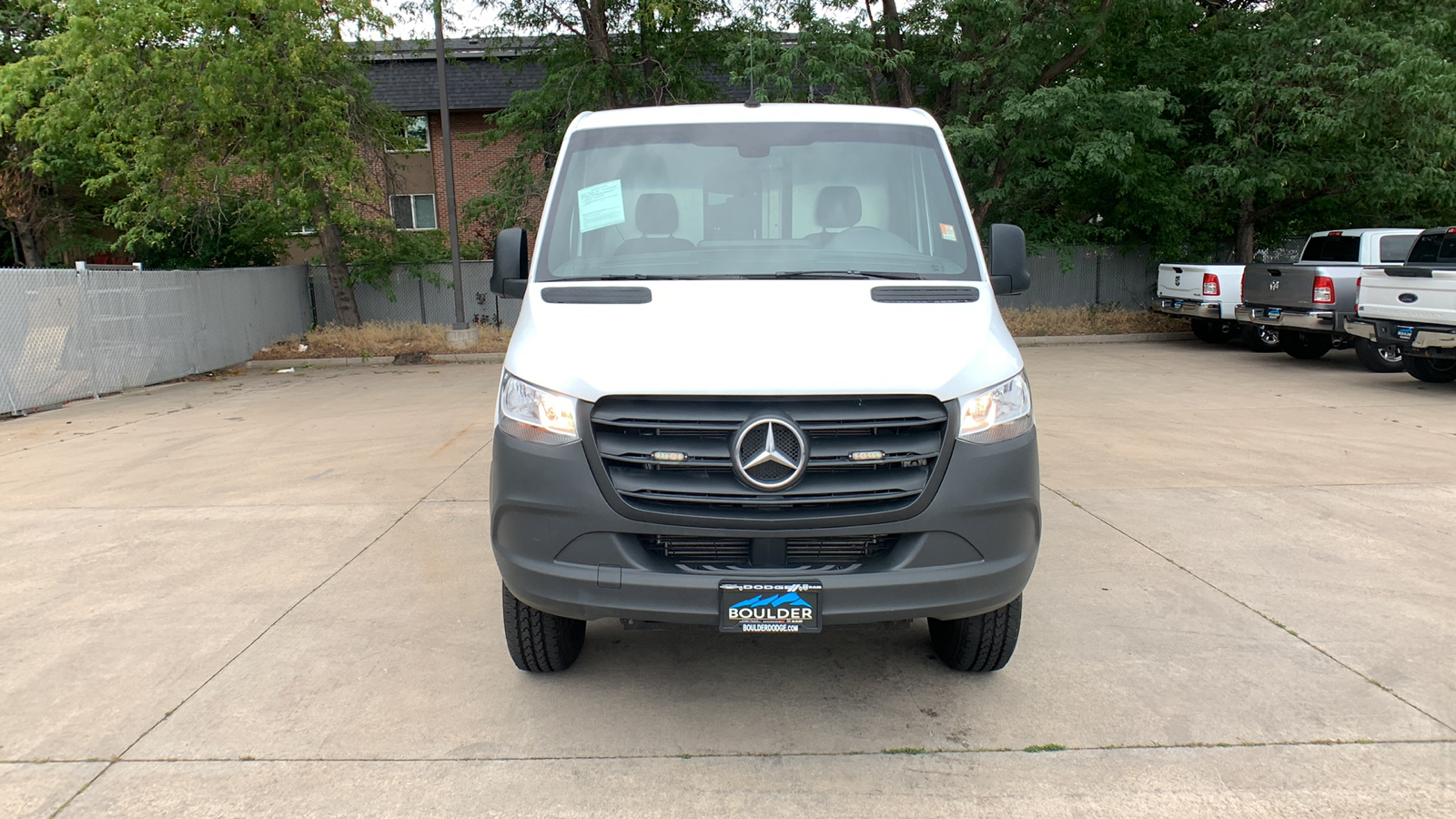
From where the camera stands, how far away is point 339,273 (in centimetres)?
2019

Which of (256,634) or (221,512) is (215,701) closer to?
(256,634)

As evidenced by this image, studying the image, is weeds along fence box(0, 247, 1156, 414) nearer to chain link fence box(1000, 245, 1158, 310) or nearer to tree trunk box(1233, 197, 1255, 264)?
chain link fence box(1000, 245, 1158, 310)

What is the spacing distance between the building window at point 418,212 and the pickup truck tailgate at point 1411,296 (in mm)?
24707

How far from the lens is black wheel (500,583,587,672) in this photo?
369cm

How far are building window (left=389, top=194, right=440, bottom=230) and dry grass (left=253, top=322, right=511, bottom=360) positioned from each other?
10266 mm

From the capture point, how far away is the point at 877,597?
3.07 metres

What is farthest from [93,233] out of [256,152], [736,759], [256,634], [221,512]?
[736,759]

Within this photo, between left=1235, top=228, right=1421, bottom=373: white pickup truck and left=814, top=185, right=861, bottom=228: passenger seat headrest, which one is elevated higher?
left=814, top=185, right=861, bottom=228: passenger seat headrest

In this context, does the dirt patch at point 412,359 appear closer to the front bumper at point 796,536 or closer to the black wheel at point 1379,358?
the black wheel at point 1379,358

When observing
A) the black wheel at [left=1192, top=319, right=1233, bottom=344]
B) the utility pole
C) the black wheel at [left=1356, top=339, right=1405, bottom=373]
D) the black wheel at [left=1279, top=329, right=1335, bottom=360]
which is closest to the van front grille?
the black wheel at [left=1356, top=339, right=1405, bottom=373]

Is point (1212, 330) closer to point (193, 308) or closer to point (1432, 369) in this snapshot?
point (1432, 369)

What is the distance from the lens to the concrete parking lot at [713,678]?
3.06 metres

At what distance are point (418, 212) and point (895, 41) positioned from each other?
17098mm

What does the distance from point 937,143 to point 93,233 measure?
1099 inches
